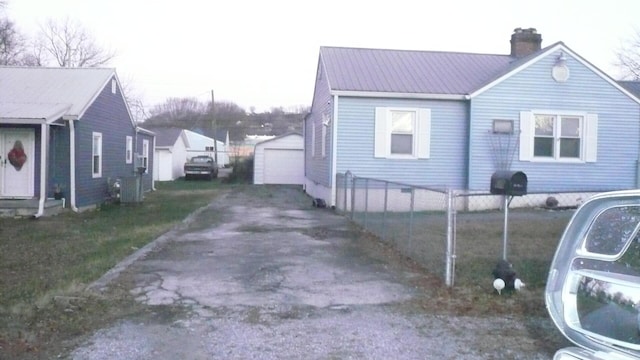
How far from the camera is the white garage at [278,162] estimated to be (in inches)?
1380

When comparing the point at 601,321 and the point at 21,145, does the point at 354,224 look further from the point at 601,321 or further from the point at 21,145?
the point at 601,321

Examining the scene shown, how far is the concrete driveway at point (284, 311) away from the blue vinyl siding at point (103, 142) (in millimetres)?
7466

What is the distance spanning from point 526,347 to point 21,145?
15.3 meters

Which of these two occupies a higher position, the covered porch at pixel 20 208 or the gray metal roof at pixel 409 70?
the gray metal roof at pixel 409 70

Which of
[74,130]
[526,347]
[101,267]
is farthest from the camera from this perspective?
[74,130]

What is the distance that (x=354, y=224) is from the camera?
15141 millimetres

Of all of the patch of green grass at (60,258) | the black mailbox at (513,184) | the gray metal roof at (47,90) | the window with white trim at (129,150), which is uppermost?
the gray metal roof at (47,90)

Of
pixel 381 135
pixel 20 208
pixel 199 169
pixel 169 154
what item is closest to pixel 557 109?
pixel 381 135

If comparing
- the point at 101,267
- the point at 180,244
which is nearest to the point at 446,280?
the point at 101,267

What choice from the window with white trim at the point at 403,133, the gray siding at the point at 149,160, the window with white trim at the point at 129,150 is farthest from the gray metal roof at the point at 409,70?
the gray siding at the point at 149,160

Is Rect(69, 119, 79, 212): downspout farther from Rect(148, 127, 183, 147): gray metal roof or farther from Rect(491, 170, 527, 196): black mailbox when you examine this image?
Rect(148, 127, 183, 147): gray metal roof

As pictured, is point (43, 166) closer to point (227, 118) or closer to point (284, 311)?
point (284, 311)

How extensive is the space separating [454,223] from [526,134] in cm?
1098

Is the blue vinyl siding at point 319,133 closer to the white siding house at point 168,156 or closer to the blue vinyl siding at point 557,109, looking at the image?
the blue vinyl siding at point 557,109
